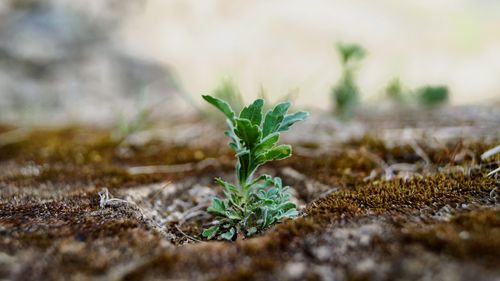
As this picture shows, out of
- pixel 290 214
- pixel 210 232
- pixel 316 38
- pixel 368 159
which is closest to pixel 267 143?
pixel 290 214

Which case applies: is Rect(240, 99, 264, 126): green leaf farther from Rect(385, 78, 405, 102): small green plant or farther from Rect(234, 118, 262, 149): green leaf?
Rect(385, 78, 405, 102): small green plant

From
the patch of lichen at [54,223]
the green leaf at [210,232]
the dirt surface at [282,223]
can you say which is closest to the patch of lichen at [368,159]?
the dirt surface at [282,223]

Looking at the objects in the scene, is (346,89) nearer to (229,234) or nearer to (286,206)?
(286,206)

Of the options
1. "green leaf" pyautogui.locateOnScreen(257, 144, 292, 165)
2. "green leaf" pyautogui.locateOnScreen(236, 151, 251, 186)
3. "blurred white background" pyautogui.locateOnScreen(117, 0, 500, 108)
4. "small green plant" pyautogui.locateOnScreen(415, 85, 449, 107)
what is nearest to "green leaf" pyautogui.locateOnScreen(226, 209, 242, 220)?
"green leaf" pyautogui.locateOnScreen(236, 151, 251, 186)

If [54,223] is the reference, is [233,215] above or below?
below

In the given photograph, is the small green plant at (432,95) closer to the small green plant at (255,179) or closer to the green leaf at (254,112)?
the small green plant at (255,179)

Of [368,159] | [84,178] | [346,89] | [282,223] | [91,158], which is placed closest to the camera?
[282,223]

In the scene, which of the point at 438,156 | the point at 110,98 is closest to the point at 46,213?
the point at 438,156

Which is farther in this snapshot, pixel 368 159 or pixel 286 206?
pixel 368 159
